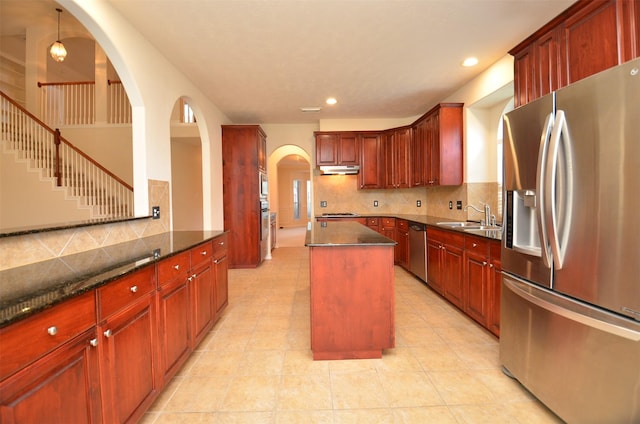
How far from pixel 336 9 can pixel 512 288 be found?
2478 mm

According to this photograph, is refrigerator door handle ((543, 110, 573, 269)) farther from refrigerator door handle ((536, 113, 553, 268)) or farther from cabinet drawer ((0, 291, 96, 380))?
cabinet drawer ((0, 291, 96, 380))

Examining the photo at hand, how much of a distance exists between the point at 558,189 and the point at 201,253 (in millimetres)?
2372

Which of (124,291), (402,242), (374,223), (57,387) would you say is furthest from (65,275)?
(374,223)

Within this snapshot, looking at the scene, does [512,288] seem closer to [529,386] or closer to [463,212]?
[529,386]

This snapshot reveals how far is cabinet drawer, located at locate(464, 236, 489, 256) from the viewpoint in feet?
8.26

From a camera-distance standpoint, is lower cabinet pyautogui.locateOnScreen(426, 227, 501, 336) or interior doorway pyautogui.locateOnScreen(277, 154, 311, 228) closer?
lower cabinet pyautogui.locateOnScreen(426, 227, 501, 336)

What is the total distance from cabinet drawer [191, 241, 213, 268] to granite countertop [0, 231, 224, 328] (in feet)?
0.56

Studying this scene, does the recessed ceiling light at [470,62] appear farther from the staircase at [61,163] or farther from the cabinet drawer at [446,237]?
the staircase at [61,163]

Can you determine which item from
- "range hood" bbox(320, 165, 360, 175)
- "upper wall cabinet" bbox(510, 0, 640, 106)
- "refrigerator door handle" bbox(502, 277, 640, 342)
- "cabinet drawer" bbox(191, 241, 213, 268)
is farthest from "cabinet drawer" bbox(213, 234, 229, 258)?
"range hood" bbox(320, 165, 360, 175)

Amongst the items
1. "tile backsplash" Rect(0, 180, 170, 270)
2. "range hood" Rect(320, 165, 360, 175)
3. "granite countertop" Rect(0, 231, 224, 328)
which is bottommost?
"granite countertop" Rect(0, 231, 224, 328)

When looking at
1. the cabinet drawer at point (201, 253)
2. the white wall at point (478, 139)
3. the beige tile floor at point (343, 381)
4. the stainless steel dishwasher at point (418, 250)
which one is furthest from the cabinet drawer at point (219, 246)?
the white wall at point (478, 139)

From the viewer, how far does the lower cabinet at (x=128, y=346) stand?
123 centimetres

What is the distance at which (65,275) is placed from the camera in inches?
50.5

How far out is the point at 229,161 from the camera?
5.08 m
